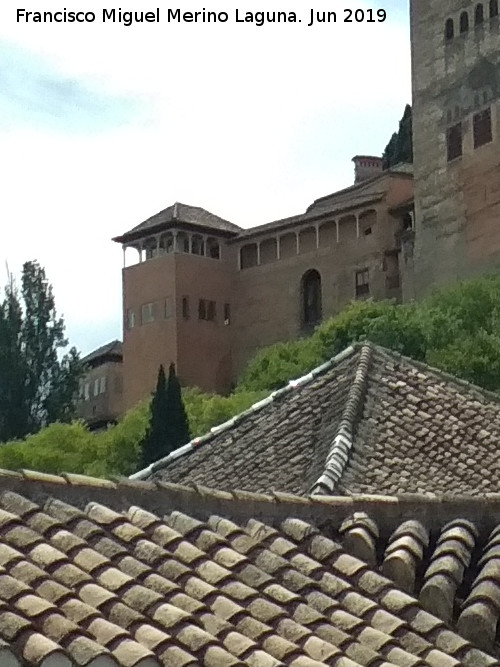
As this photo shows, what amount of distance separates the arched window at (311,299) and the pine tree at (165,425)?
1262 cm

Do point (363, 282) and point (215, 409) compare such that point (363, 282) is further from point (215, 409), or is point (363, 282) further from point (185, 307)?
point (215, 409)

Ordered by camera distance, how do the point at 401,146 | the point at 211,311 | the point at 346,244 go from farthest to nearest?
the point at 401,146
the point at 211,311
the point at 346,244

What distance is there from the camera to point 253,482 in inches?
381

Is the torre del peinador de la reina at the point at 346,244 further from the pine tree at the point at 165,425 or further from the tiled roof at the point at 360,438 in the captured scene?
the tiled roof at the point at 360,438

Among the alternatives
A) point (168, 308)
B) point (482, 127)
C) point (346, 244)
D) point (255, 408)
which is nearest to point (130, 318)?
point (168, 308)

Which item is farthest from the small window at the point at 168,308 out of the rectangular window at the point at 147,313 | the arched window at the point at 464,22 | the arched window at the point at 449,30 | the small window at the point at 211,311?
the arched window at the point at 464,22

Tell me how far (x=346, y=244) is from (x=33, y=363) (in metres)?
10.7

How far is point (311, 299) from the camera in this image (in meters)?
51.5

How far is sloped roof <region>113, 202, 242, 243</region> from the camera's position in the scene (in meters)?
52.6

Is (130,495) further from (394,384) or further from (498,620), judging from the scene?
(394,384)

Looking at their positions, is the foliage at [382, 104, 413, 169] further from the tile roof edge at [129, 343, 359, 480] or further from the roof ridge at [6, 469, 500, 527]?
the roof ridge at [6, 469, 500, 527]

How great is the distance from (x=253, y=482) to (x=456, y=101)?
38.0 m

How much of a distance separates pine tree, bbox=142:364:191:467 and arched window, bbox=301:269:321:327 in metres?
12.6

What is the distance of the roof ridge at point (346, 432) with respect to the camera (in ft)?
27.5
